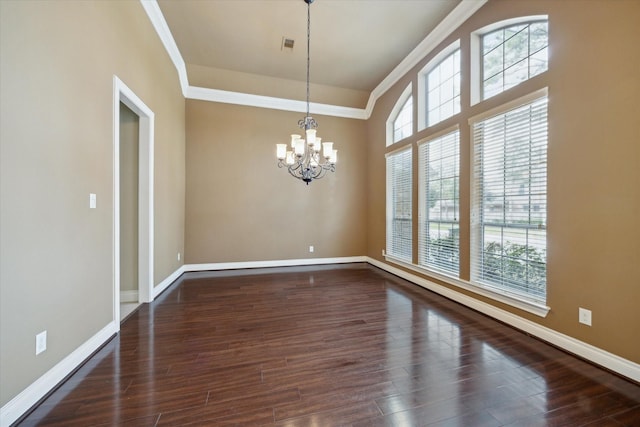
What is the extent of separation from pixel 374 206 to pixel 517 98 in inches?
132

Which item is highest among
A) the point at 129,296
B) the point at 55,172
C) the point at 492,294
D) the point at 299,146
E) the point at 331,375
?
the point at 299,146

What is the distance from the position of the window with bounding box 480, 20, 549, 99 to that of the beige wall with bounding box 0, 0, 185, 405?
4.05 meters

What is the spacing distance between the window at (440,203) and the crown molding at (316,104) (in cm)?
143

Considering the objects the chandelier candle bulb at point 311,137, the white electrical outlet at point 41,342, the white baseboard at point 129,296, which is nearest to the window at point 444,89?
the chandelier candle bulb at point 311,137

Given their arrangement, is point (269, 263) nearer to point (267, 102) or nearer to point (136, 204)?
point (136, 204)

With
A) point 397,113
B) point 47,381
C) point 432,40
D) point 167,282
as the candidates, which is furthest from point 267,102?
point 47,381

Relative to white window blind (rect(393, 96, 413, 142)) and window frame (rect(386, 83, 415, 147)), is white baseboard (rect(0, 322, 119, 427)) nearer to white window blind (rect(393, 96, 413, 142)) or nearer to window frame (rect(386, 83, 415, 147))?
window frame (rect(386, 83, 415, 147))

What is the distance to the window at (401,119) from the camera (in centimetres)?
466

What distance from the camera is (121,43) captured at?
2564mm

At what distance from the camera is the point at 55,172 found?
174 cm

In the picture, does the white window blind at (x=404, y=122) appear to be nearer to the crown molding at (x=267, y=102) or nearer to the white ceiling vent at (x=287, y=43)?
the crown molding at (x=267, y=102)

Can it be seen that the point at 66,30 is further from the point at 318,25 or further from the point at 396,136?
the point at 396,136

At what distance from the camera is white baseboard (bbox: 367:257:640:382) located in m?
1.88

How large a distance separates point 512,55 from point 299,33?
274 cm
